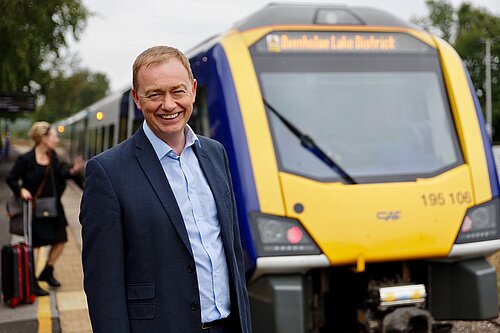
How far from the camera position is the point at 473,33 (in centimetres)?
6225

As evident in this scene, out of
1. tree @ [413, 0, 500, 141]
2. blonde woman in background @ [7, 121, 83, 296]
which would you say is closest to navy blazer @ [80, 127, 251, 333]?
blonde woman in background @ [7, 121, 83, 296]

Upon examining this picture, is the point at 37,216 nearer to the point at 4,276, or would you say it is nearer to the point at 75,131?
the point at 4,276

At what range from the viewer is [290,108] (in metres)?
5.47

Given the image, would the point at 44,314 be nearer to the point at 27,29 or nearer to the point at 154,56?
the point at 154,56

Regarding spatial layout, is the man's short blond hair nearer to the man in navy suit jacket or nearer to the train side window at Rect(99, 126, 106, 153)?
the man in navy suit jacket

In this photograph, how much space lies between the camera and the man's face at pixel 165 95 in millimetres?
2428

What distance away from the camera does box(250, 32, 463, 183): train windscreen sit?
5.40 m

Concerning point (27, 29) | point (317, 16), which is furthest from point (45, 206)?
point (27, 29)

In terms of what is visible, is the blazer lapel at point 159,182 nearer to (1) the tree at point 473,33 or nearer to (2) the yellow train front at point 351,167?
(2) the yellow train front at point 351,167

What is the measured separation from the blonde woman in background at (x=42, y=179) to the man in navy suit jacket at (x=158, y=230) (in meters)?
4.82

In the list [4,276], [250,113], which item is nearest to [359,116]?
[250,113]

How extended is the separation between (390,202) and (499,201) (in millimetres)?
962

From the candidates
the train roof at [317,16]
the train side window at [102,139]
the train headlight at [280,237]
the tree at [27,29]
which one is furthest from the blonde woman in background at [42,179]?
the train side window at [102,139]

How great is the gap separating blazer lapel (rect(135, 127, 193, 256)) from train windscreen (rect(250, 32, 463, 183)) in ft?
9.13
